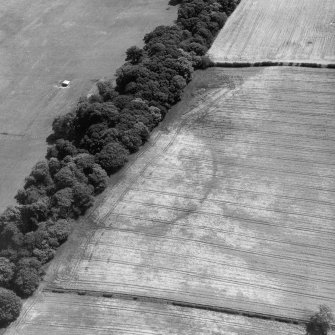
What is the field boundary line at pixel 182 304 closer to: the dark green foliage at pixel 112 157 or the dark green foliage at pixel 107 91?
the dark green foliage at pixel 112 157

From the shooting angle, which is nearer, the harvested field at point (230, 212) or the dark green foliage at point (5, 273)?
the harvested field at point (230, 212)

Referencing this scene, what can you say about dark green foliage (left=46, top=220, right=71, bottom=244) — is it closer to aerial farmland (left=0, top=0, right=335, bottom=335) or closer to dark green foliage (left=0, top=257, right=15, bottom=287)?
aerial farmland (left=0, top=0, right=335, bottom=335)

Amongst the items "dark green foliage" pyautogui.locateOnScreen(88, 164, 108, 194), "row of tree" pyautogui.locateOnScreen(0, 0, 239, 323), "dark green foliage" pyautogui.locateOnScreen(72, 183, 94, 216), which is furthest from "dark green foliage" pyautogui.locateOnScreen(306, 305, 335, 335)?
"dark green foliage" pyautogui.locateOnScreen(88, 164, 108, 194)

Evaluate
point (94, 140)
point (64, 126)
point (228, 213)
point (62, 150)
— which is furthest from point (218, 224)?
point (64, 126)

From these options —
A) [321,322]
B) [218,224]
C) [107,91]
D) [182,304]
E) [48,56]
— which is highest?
[48,56]

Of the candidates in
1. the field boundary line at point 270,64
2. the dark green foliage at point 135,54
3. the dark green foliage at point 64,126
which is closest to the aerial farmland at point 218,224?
the field boundary line at point 270,64

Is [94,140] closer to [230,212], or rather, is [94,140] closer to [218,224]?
[218,224]

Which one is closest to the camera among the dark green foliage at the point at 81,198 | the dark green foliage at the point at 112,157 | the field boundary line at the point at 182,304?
the field boundary line at the point at 182,304
